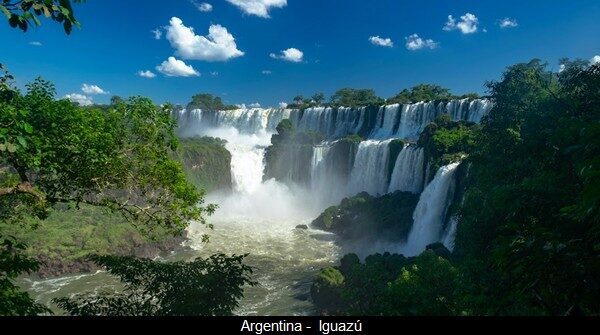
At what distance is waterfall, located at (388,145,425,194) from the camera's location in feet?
131

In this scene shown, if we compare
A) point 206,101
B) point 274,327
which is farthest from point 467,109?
point 206,101

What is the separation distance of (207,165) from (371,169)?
2570 centimetres

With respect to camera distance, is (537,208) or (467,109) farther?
(467,109)

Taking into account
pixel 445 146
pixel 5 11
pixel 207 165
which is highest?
pixel 5 11

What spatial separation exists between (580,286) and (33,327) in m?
4.98

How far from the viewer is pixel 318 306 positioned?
981 inches

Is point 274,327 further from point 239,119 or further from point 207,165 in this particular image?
point 239,119

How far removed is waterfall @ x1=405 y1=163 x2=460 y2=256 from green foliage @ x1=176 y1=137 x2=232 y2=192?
33.4 m

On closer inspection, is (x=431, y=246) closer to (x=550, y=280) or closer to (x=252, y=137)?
(x=550, y=280)

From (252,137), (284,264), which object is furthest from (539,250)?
(252,137)

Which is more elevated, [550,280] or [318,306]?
[550,280]

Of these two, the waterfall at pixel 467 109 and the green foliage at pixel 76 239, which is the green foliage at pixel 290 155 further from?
the green foliage at pixel 76 239

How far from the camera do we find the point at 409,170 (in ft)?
135

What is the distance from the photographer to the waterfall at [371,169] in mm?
45438
